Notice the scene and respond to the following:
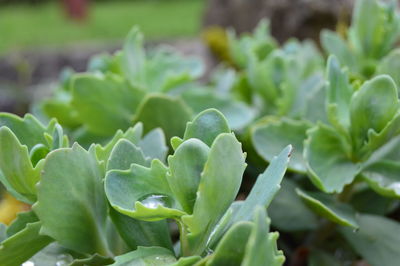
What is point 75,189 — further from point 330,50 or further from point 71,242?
point 330,50

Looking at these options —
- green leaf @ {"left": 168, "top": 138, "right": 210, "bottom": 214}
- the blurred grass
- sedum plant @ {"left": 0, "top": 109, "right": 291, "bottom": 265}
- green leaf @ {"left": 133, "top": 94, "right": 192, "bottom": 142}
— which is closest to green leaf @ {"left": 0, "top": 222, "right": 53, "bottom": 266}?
sedum plant @ {"left": 0, "top": 109, "right": 291, "bottom": 265}

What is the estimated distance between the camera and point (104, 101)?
2.39ft

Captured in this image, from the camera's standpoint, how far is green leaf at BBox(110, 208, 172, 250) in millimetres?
496

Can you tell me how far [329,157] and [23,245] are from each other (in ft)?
1.12

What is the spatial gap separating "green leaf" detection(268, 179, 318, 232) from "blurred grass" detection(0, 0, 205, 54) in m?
5.44

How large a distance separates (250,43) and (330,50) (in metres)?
0.13

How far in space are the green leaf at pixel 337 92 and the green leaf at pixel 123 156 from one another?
0.72 feet

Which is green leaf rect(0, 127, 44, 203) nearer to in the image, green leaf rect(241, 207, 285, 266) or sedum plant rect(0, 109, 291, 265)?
sedum plant rect(0, 109, 291, 265)

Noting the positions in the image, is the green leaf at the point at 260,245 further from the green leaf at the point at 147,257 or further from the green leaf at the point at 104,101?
the green leaf at the point at 104,101

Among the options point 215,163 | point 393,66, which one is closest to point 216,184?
point 215,163

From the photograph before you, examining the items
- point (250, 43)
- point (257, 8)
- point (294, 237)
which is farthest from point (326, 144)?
point (257, 8)

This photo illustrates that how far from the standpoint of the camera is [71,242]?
0.49 meters

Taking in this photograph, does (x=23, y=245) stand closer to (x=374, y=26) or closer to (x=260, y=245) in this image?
(x=260, y=245)

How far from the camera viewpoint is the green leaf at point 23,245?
0.47m
